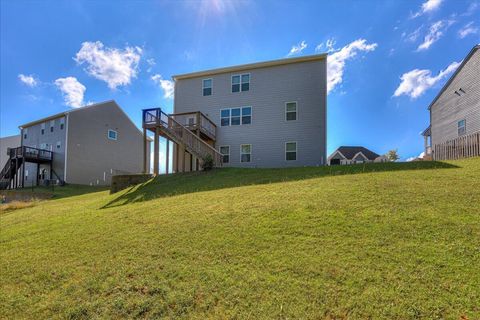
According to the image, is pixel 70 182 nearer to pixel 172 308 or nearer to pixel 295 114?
pixel 295 114

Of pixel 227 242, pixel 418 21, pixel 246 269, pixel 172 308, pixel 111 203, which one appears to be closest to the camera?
pixel 172 308

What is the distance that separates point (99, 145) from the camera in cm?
2748

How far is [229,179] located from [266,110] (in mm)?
7644

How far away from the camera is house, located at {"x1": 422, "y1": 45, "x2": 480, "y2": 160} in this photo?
13.0m

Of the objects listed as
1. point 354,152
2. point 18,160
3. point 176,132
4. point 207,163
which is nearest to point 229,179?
point 207,163

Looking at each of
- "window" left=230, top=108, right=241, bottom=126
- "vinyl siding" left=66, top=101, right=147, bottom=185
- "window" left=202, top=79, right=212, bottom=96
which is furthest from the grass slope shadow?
"vinyl siding" left=66, top=101, right=147, bottom=185

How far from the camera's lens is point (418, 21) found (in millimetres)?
11945

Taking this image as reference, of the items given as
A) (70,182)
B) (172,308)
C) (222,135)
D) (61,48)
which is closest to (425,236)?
(172,308)

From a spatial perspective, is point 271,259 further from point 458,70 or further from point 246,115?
point 458,70

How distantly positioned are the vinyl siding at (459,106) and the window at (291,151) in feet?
32.7

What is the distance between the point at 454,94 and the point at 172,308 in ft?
69.9

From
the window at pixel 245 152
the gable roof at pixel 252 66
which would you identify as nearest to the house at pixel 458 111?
the gable roof at pixel 252 66

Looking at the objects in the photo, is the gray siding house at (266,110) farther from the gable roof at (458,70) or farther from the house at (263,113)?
the gable roof at (458,70)

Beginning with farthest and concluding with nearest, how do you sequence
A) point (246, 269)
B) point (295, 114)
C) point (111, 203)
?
point (295, 114), point (111, 203), point (246, 269)
